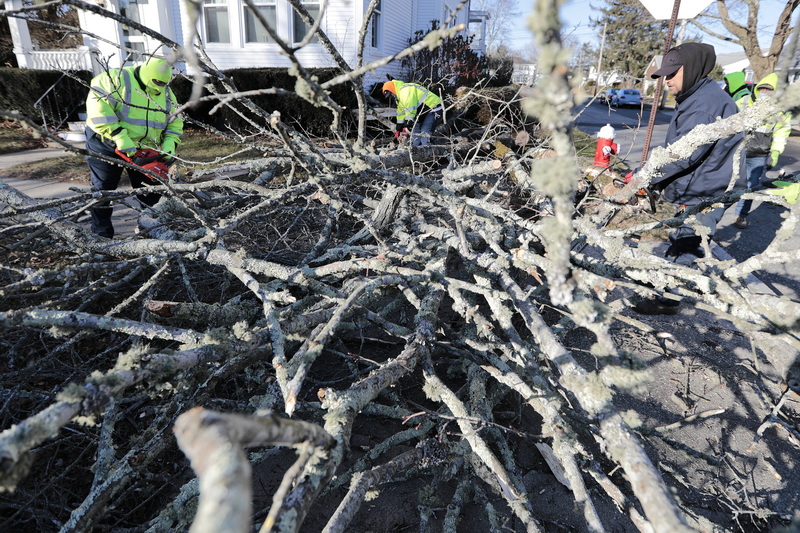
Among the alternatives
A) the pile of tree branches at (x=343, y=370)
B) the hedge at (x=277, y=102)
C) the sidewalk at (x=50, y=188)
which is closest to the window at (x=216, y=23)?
the hedge at (x=277, y=102)

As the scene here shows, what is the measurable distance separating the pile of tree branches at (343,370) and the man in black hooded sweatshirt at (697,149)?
1118 mm

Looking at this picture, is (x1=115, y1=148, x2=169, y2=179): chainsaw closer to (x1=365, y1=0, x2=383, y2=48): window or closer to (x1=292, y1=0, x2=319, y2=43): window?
(x1=292, y1=0, x2=319, y2=43): window

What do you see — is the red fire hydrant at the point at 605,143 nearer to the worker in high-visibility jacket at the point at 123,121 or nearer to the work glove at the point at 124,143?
the worker in high-visibility jacket at the point at 123,121

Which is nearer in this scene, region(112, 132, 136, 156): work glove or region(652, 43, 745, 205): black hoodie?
region(652, 43, 745, 205): black hoodie

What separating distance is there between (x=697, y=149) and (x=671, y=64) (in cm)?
77

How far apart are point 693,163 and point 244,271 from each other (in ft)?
11.3

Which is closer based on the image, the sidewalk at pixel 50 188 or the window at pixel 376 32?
the sidewalk at pixel 50 188

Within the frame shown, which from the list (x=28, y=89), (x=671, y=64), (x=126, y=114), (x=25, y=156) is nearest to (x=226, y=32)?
(x=28, y=89)

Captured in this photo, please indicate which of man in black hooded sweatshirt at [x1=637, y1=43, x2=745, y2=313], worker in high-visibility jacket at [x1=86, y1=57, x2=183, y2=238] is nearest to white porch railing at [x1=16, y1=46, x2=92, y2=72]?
worker in high-visibility jacket at [x1=86, y1=57, x2=183, y2=238]

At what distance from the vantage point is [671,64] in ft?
11.5

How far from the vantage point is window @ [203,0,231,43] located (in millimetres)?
12078

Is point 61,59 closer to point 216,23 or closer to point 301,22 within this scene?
point 216,23

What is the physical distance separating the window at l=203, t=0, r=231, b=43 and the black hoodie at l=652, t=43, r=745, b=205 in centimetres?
1252

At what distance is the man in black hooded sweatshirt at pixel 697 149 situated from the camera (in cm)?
332
